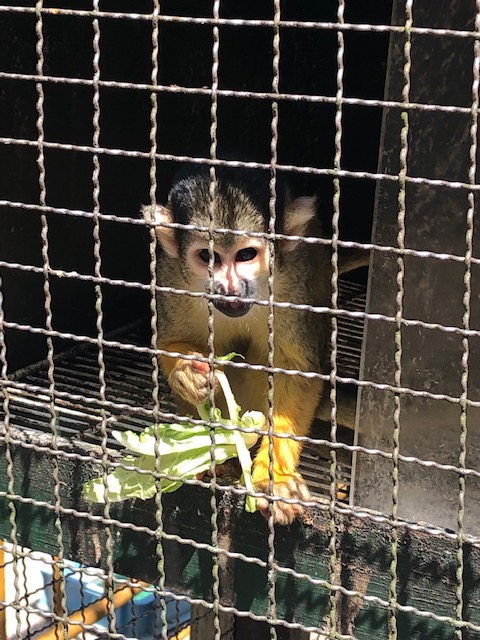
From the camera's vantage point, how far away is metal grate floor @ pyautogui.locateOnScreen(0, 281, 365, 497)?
2.94 m

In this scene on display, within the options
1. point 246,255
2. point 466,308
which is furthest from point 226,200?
point 466,308

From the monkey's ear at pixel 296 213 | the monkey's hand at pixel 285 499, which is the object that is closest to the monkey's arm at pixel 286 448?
the monkey's hand at pixel 285 499

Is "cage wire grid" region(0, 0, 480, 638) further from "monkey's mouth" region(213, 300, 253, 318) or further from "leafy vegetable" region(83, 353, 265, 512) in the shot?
"monkey's mouth" region(213, 300, 253, 318)

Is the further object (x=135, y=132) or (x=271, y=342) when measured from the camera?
(x=135, y=132)

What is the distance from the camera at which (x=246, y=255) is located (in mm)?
2822

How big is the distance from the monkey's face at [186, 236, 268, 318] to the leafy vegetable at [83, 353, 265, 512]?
0.36m

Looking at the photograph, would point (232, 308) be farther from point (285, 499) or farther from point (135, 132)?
point (135, 132)

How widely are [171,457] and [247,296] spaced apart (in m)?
0.69

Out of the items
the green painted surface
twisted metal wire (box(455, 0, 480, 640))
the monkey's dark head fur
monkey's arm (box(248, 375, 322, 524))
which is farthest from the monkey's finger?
twisted metal wire (box(455, 0, 480, 640))

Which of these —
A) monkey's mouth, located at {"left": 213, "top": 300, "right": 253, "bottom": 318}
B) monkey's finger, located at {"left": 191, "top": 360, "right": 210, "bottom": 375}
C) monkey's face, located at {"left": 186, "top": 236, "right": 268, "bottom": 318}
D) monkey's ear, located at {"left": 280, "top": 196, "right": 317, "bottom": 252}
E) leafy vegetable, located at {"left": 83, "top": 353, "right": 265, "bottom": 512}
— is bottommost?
leafy vegetable, located at {"left": 83, "top": 353, "right": 265, "bottom": 512}

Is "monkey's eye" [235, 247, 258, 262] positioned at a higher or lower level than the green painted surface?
higher

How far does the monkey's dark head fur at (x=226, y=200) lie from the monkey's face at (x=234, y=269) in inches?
2.8

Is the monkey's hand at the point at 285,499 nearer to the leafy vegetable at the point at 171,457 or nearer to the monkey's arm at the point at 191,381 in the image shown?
the leafy vegetable at the point at 171,457

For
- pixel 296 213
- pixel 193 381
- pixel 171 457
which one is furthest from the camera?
pixel 296 213
